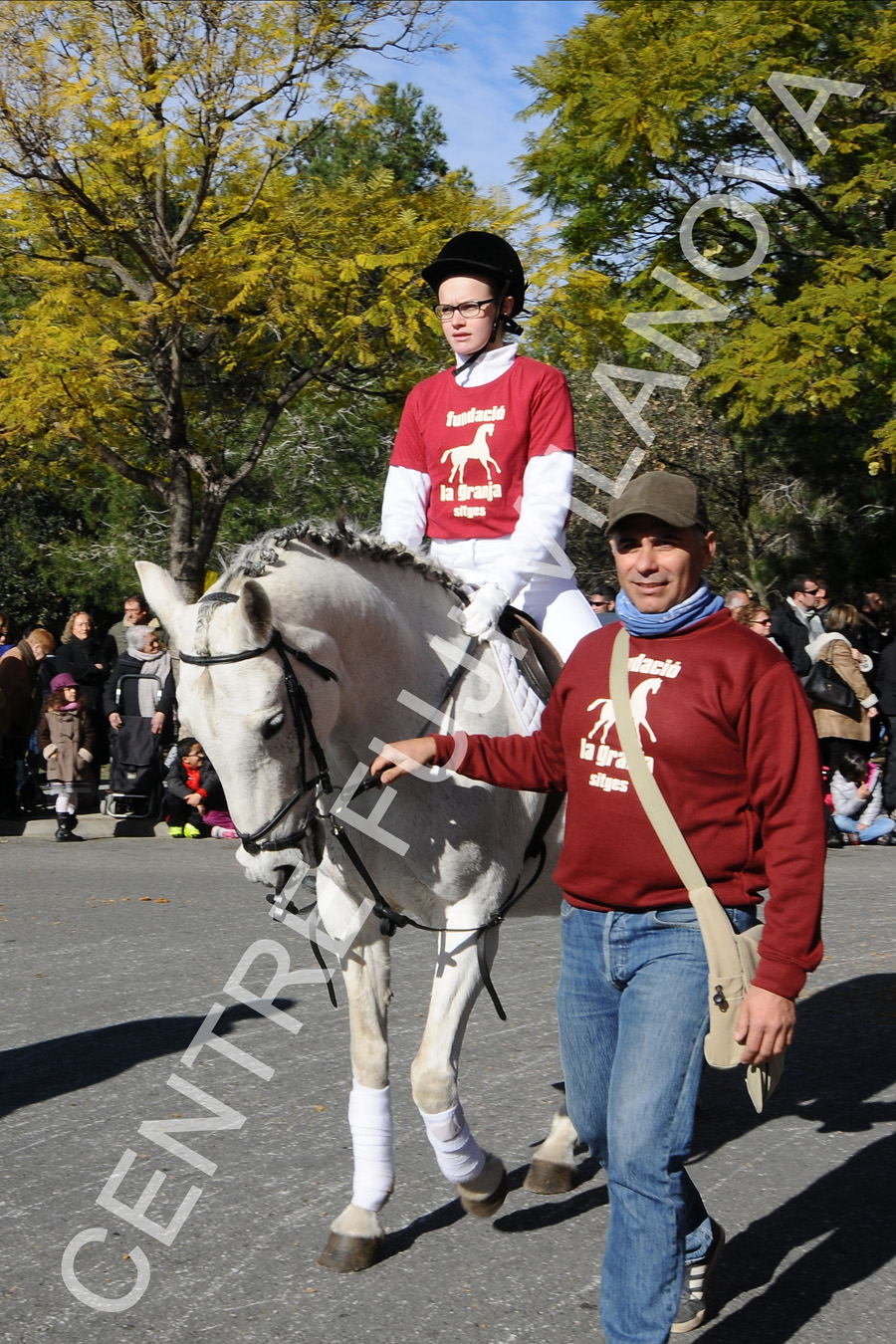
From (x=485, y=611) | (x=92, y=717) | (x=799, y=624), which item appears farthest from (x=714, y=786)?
(x=92, y=717)

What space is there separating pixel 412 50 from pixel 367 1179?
1360 centimetres

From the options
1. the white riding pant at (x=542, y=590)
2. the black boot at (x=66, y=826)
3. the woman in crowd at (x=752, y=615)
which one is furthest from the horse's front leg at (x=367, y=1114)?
the black boot at (x=66, y=826)

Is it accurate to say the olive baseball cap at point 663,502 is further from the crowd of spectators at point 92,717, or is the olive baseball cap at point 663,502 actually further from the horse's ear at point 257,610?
the crowd of spectators at point 92,717

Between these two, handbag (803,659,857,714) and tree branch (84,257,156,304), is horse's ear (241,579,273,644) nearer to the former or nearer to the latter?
handbag (803,659,857,714)

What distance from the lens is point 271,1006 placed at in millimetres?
6801

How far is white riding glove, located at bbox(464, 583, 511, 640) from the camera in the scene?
4.18 meters

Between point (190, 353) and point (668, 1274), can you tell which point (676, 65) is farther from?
point (668, 1274)

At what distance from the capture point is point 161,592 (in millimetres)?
3846

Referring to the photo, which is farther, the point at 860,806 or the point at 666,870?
the point at 860,806

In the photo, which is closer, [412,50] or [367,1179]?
[367,1179]

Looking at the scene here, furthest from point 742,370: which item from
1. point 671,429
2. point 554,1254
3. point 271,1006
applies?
point 671,429

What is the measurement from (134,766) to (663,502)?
1096 centimetres

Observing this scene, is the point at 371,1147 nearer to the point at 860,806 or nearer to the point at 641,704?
the point at 641,704

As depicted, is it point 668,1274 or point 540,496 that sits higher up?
point 540,496
